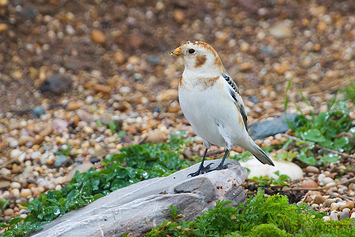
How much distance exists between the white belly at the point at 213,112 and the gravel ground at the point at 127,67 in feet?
5.72

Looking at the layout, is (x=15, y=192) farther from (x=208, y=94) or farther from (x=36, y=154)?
(x=208, y=94)

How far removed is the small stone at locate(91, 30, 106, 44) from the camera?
7.30m

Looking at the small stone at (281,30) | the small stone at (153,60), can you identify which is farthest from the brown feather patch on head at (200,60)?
the small stone at (281,30)

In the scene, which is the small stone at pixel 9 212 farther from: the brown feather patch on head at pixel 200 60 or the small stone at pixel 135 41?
the small stone at pixel 135 41

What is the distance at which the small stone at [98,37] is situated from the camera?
7297 millimetres

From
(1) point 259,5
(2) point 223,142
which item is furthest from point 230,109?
(1) point 259,5

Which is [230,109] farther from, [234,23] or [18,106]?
[234,23]

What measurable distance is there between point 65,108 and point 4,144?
1.08 meters

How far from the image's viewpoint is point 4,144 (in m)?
5.73

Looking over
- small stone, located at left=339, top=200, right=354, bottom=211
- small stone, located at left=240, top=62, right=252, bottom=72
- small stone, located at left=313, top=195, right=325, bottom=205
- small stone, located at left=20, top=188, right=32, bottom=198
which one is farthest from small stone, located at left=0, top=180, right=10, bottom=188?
small stone, located at left=240, top=62, right=252, bottom=72

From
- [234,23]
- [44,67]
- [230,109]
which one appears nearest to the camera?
[230,109]

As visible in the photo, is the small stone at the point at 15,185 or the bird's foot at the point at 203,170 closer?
the bird's foot at the point at 203,170

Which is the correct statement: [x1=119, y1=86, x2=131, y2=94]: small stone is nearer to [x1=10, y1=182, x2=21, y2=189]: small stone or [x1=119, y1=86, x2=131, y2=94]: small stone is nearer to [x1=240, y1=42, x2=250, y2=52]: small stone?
[x1=240, y1=42, x2=250, y2=52]: small stone

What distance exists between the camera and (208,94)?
10.9ft
